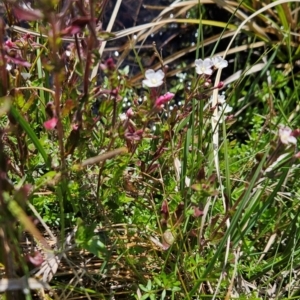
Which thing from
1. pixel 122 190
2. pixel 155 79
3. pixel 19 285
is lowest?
pixel 122 190

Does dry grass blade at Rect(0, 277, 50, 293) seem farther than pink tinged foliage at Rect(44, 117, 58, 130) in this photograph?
No

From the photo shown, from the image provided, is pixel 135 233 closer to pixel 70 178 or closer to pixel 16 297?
pixel 70 178

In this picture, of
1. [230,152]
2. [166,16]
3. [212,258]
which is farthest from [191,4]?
[212,258]

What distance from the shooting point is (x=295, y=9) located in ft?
7.33

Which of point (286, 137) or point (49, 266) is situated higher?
point (286, 137)

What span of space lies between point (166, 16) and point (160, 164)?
96cm

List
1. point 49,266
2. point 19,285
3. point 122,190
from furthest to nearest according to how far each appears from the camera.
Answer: point 122,190 < point 49,266 < point 19,285

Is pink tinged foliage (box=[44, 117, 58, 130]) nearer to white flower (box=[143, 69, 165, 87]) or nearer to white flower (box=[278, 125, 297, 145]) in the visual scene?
white flower (box=[143, 69, 165, 87])

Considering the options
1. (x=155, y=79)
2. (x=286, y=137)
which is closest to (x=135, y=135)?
(x=155, y=79)

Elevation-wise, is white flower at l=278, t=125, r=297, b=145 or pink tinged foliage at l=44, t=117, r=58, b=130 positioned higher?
pink tinged foliage at l=44, t=117, r=58, b=130

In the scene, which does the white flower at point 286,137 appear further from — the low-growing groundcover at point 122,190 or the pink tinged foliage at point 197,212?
the pink tinged foliage at point 197,212

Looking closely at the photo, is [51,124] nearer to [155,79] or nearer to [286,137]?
[155,79]

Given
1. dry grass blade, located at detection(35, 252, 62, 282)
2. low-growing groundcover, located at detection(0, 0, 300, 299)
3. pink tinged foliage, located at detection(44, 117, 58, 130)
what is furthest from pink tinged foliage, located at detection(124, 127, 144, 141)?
dry grass blade, located at detection(35, 252, 62, 282)

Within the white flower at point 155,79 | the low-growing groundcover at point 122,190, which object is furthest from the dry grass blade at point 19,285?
the white flower at point 155,79
